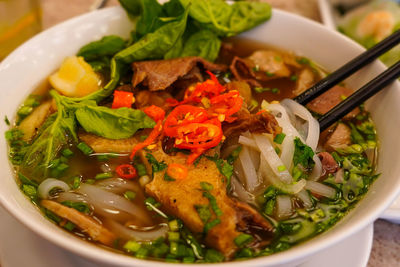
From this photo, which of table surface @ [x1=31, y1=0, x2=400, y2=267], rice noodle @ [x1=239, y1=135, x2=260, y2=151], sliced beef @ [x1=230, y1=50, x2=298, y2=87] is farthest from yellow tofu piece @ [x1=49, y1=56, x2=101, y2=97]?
table surface @ [x1=31, y1=0, x2=400, y2=267]

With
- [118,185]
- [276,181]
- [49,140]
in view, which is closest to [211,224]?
[276,181]

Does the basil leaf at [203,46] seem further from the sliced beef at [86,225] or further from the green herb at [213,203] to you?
the sliced beef at [86,225]

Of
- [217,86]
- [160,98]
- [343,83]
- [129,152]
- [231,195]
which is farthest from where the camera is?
[343,83]

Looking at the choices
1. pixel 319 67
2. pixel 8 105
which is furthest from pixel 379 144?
pixel 8 105

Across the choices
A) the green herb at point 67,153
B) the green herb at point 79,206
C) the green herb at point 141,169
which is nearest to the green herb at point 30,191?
the green herb at point 79,206

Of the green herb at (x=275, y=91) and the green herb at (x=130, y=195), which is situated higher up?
the green herb at (x=130, y=195)

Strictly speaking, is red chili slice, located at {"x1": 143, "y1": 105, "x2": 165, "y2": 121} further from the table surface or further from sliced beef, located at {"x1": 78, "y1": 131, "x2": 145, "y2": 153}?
the table surface

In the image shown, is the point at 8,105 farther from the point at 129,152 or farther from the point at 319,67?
the point at 319,67
